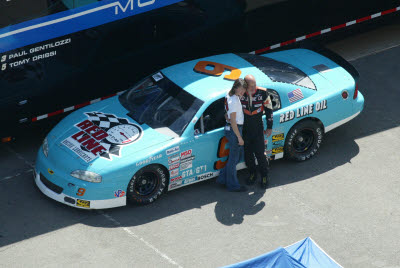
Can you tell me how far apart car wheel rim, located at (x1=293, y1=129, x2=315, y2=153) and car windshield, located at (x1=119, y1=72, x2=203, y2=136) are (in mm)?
1740

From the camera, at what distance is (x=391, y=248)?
10.1 meters

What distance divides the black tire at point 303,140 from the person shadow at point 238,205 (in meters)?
0.82

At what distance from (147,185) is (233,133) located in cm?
140

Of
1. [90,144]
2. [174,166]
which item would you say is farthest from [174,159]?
[90,144]

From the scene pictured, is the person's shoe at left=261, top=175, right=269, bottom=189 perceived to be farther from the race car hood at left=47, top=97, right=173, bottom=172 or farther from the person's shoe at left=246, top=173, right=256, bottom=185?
the race car hood at left=47, top=97, right=173, bottom=172

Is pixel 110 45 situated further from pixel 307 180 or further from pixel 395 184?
pixel 395 184

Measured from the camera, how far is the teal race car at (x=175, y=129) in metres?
10.5

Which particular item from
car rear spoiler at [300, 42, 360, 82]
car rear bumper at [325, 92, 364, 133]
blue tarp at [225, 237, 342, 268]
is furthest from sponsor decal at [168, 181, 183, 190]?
car rear spoiler at [300, 42, 360, 82]

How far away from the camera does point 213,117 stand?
36.1ft


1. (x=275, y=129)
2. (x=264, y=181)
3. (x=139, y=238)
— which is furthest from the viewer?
(x=275, y=129)

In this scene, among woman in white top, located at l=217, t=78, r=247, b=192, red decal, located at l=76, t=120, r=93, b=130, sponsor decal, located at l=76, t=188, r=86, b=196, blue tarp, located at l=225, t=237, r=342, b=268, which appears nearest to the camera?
blue tarp, located at l=225, t=237, r=342, b=268

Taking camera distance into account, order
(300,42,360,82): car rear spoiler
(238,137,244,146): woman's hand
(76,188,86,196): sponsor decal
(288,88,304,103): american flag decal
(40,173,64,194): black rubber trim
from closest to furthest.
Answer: (76,188,86,196): sponsor decal < (40,173,64,194): black rubber trim < (238,137,244,146): woman's hand < (288,88,304,103): american flag decal < (300,42,360,82): car rear spoiler

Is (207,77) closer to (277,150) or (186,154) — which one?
(186,154)

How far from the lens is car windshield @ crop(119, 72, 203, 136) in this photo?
11.0 meters
